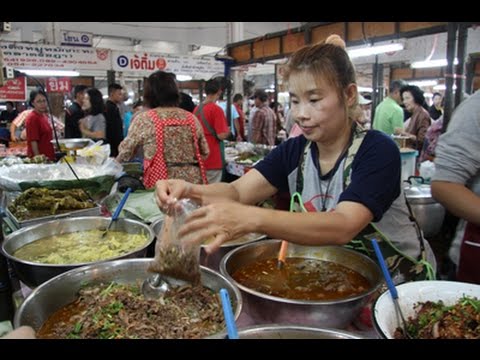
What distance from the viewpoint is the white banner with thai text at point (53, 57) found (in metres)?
8.02

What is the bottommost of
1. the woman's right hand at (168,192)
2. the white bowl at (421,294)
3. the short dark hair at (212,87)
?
the white bowl at (421,294)

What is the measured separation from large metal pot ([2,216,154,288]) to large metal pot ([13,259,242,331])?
0.16ft

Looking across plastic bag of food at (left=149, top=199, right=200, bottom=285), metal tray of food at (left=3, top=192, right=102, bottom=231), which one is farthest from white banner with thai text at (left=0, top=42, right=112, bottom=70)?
plastic bag of food at (left=149, top=199, right=200, bottom=285)

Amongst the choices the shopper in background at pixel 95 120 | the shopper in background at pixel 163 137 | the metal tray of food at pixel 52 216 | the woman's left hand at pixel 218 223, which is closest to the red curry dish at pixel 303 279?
the woman's left hand at pixel 218 223

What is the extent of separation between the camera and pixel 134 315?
1290 millimetres

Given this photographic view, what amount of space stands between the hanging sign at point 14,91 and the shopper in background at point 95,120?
325cm

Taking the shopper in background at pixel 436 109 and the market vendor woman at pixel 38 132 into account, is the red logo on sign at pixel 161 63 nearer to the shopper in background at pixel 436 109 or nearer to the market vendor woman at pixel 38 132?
the market vendor woman at pixel 38 132

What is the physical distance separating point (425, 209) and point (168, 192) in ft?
10.9

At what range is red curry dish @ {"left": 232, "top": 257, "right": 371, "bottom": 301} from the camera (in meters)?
1.47

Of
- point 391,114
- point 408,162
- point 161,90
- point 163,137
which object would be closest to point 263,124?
point 391,114

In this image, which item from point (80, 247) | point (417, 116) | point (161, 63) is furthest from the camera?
point (161, 63)

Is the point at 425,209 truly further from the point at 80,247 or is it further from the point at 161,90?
the point at 80,247
